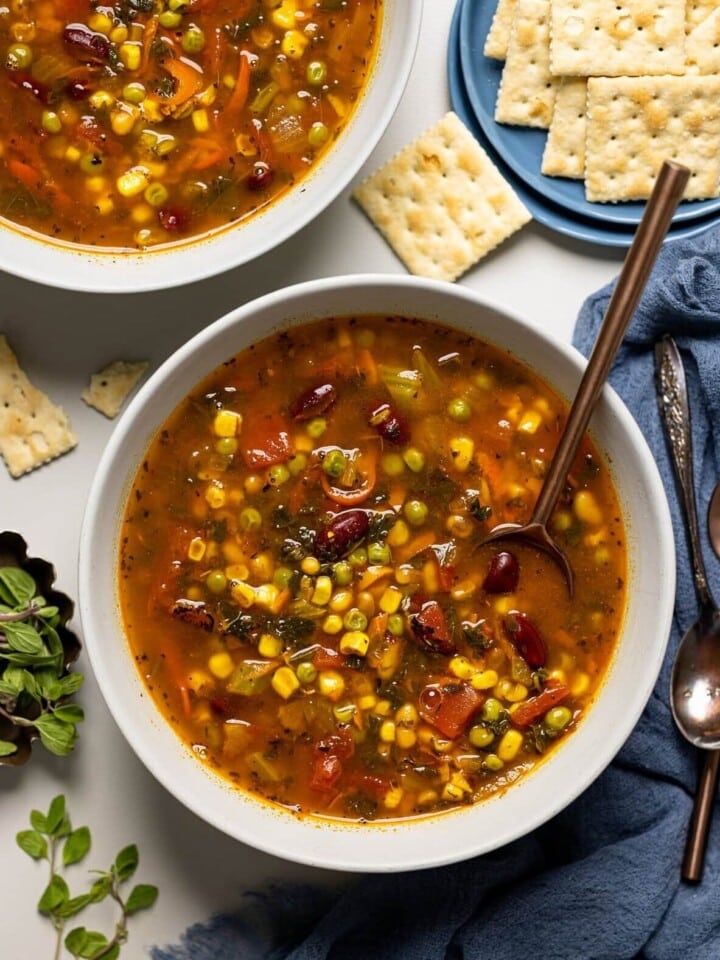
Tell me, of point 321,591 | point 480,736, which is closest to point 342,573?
point 321,591

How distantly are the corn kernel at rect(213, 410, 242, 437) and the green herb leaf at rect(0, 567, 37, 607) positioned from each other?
887 mm

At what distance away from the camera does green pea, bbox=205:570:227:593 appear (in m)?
3.70

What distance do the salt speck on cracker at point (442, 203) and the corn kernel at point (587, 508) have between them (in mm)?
1006

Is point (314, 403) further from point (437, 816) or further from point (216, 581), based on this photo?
point (437, 816)

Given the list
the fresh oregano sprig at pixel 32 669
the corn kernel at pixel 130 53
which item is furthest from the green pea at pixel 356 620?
the corn kernel at pixel 130 53

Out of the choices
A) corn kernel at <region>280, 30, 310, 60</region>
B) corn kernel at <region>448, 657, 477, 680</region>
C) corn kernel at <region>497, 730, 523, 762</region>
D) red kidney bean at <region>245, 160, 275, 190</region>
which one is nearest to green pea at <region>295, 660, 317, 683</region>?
corn kernel at <region>448, 657, 477, 680</region>

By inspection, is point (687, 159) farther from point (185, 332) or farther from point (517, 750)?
point (517, 750)

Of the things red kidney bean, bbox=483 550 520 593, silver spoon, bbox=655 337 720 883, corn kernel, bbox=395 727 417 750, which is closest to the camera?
red kidney bean, bbox=483 550 520 593

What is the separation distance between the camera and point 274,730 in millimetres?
3764

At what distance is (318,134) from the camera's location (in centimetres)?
385

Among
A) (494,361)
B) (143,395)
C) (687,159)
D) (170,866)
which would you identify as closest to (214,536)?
(143,395)

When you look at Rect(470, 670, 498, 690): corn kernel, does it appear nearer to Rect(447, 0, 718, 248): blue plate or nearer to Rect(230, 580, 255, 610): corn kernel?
Rect(230, 580, 255, 610): corn kernel

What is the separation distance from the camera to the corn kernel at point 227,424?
3.70 metres

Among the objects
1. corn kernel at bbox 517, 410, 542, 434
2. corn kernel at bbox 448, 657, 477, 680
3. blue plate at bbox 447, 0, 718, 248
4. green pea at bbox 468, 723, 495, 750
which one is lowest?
green pea at bbox 468, 723, 495, 750
